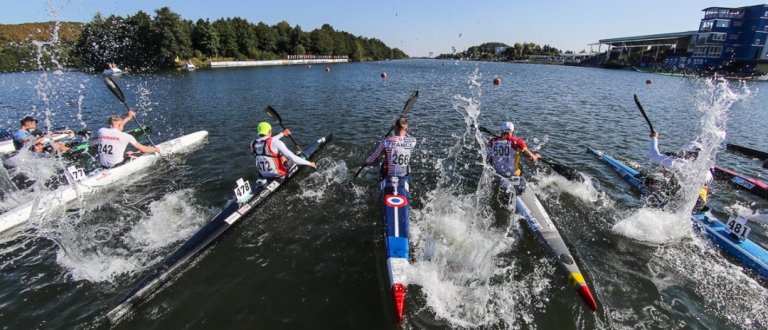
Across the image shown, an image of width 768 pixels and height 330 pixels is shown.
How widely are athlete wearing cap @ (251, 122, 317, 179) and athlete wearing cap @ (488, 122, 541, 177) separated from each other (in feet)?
18.4

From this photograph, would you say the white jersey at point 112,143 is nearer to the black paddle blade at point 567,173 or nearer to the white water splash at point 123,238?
the white water splash at point 123,238

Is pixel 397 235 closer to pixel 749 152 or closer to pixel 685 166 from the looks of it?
pixel 685 166

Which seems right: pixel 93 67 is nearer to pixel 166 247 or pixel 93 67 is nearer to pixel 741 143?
pixel 166 247

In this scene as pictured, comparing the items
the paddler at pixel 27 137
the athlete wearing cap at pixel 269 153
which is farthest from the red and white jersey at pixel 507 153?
the paddler at pixel 27 137

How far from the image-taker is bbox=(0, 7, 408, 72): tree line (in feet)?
214

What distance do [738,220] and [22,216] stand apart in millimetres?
17848

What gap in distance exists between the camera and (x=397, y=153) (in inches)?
330

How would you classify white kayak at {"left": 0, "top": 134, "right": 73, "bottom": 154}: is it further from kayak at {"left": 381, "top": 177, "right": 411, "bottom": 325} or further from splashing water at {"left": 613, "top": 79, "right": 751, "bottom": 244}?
splashing water at {"left": 613, "top": 79, "right": 751, "bottom": 244}

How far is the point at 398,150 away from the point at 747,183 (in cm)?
1248

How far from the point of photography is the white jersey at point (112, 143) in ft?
31.8

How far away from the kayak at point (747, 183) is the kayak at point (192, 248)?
1564 cm

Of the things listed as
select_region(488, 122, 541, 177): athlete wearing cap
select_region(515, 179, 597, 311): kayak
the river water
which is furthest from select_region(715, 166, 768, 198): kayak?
select_region(515, 179, 597, 311): kayak

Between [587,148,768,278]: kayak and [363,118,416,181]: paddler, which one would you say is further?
[363,118,416,181]: paddler

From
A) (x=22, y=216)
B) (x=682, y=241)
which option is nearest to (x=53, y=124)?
(x=22, y=216)
